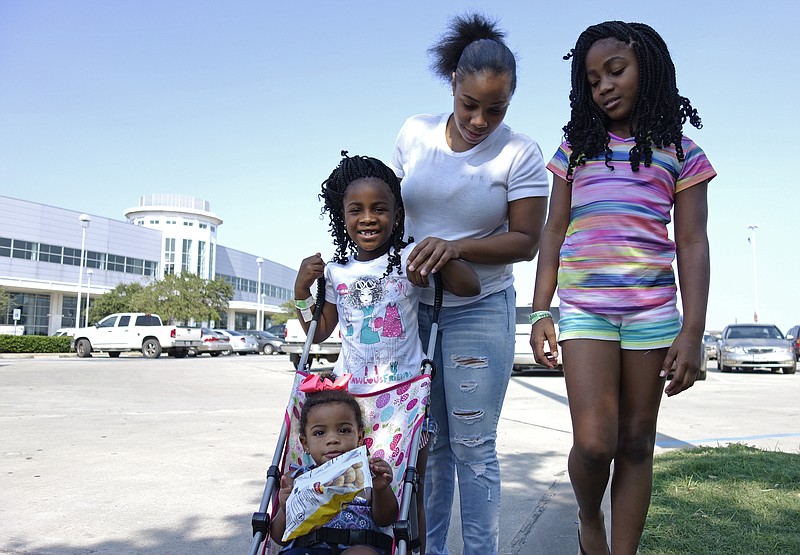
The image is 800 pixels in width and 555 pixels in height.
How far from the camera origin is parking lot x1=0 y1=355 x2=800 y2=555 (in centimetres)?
365

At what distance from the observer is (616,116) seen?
109 inches

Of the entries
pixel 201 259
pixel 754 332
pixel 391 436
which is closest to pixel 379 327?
pixel 391 436

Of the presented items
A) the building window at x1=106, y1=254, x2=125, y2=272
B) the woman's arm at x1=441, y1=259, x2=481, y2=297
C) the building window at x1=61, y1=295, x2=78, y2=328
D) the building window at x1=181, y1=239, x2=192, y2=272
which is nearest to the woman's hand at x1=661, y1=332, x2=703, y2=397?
the woman's arm at x1=441, y1=259, x2=481, y2=297

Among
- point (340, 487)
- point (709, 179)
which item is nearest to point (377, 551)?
point (340, 487)

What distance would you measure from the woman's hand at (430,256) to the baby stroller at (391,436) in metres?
0.15

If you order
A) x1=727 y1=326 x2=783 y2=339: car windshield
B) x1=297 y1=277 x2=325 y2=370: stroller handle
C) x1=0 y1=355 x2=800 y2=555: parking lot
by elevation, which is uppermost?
x1=727 y1=326 x2=783 y2=339: car windshield

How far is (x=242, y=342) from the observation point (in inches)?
1464

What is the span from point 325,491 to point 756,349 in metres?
20.0

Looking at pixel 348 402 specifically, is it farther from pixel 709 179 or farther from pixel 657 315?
pixel 709 179

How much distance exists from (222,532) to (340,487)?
1727mm

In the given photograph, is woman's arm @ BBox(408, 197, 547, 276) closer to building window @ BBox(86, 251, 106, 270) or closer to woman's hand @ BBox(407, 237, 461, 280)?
woman's hand @ BBox(407, 237, 461, 280)

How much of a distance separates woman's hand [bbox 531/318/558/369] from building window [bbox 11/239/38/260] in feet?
194

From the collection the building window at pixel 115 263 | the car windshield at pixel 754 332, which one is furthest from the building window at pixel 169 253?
the car windshield at pixel 754 332

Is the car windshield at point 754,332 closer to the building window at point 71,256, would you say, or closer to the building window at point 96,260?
the building window at point 71,256
